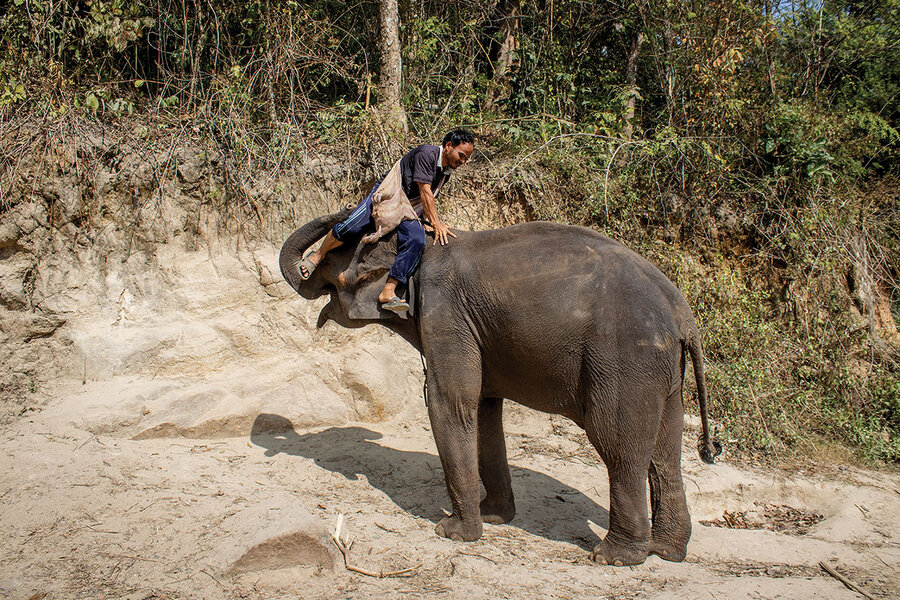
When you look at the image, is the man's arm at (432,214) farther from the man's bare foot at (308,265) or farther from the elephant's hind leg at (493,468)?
the elephant's hind leg at (493,468)

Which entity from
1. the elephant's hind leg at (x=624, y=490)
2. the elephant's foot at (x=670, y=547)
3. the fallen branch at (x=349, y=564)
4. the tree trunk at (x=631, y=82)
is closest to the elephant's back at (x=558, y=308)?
the elephant's hind leg at (x=624, y=490)

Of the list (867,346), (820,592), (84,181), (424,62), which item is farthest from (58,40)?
(867,346)

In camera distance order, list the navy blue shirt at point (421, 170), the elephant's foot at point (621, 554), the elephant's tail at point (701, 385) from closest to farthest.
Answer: the elephant's foot at point (621, 554) → the elephant's tail at point (701, 385) → the navy blue shirt at point (421, 170)

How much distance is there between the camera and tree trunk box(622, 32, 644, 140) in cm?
967

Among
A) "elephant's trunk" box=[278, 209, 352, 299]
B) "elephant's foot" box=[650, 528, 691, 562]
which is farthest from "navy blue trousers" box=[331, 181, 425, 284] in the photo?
"elephant's foot" box=[650, 528, 691, 562]

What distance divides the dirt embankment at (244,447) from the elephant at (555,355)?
383mm

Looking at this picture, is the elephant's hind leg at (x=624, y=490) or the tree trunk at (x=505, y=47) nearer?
the elephant's hind leg at (x=624, y=490)

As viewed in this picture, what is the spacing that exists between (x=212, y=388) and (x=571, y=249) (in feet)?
13.0

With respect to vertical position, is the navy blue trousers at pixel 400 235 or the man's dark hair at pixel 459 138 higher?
the man's dark hair at pixel 459 138

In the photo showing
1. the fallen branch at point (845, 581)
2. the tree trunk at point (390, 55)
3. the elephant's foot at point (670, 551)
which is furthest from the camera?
the tree trunk at point (390, 55)

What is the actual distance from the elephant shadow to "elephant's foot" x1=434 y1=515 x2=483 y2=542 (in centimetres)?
30

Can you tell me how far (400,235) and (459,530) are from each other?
7.42 feet

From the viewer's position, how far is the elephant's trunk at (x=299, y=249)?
19.0ft

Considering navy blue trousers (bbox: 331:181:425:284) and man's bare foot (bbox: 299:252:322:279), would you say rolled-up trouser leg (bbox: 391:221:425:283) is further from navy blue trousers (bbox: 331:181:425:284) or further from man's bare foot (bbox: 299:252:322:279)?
man's bare foot (bbox: 299:252:322:279)
